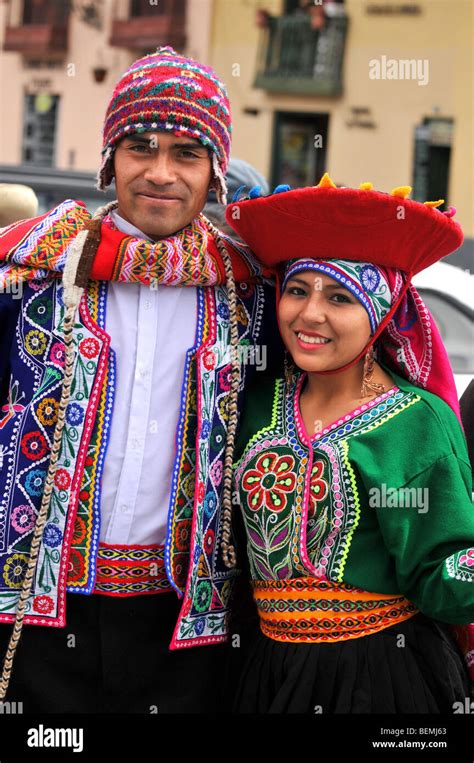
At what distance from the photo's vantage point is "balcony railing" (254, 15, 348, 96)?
17.9 metres

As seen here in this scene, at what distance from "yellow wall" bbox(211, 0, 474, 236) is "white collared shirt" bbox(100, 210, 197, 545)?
14.5m

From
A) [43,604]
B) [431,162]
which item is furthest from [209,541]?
[431,162]

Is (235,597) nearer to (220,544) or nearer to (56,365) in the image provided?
(220,544)

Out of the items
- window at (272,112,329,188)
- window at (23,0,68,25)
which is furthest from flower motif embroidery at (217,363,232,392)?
window at (23,0,68,25)

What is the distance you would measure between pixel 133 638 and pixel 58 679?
0.21 m

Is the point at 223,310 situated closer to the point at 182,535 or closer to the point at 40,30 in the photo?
the point at 182,535

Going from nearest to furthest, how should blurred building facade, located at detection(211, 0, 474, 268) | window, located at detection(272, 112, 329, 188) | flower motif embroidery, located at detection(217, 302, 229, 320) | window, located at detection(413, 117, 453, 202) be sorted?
flower motif embroidery, located at detection(217, 302, 229, 320), blurred building facade, located at detection(211, 0, 474, 268), window, located at detection(413, 117, 453, 202), window, located at detection(272, 112, 329, 188)

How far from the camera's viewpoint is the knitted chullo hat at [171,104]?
263cm

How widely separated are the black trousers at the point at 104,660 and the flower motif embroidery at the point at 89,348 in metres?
0.60

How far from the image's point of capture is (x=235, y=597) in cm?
284

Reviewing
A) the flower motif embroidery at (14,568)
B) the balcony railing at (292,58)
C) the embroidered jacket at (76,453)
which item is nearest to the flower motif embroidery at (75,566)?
the embroidered jacket at (76,453)

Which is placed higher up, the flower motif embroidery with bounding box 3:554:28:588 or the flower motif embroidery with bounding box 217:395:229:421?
the flower motif embroidery with bounding box 217:395:229:421

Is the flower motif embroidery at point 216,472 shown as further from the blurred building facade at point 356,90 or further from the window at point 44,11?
the window at point 44,11

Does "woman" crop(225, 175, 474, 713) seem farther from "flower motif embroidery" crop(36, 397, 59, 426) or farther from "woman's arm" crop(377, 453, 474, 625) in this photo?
"flower motif embroidery" crop(36, 397, 59, 426)
